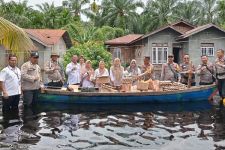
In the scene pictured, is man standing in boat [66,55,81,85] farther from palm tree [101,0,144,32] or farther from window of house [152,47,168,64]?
palm tree [101,0,144,32]

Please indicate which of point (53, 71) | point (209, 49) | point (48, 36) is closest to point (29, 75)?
point (53, 71)

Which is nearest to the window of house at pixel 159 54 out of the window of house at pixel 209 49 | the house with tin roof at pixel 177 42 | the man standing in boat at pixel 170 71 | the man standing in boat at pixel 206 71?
the house with tin roof at pixel 177 42

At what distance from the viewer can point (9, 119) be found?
10938 mm

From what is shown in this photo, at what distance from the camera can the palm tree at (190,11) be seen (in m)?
49.7

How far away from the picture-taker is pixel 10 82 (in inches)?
437

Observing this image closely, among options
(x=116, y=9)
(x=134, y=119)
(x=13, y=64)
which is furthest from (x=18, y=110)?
(x=116, y=9)

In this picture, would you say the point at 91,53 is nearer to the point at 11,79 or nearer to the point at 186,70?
the point at 186,70

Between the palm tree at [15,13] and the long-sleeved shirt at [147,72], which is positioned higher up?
the palm tree at [15,13]

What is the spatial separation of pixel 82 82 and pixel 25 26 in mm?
25971

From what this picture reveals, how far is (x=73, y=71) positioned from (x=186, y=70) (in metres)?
4.26

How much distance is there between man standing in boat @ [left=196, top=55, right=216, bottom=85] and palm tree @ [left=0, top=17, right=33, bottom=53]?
26.1 ft

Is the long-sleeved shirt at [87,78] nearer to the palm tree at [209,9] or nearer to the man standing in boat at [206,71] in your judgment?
the man standing in boat at [206,71]

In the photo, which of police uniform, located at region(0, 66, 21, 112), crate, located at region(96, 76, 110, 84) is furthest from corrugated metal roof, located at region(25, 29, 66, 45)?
police uniform, located at region(0, 66, 21, 112)

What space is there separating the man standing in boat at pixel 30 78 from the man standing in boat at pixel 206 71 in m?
5.76
